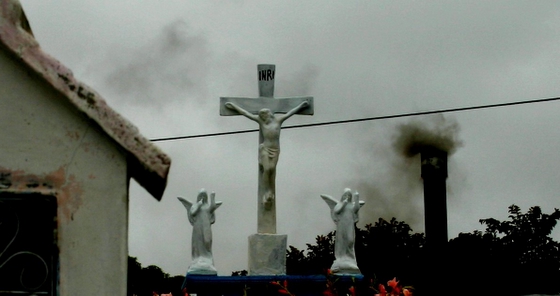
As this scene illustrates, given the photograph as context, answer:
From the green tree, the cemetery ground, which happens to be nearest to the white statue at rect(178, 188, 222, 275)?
the cemetery ground

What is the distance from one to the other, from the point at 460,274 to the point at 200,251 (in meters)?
14.6

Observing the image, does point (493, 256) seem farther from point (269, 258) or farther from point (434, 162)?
point (269, 258)

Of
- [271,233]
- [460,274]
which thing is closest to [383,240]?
[460,274]

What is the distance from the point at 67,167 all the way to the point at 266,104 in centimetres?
1359

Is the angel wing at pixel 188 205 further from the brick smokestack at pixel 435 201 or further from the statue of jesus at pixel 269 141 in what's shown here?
the brick smokestack at pixel 435 201

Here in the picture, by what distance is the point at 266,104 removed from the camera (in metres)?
17.7

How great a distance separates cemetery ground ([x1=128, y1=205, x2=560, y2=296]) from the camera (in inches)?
1178

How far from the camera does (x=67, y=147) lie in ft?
13.5

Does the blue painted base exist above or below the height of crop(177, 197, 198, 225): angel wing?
below

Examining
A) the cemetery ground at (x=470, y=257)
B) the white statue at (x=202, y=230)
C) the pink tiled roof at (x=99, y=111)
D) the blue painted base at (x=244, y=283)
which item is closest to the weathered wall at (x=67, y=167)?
the pink tiled roof at (x=99, y=111)

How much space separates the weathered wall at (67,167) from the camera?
160 inches

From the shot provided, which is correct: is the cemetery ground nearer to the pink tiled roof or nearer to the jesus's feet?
the jesus's feet

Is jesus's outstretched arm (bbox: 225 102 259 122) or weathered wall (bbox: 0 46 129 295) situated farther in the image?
jesus's outstretched arm (bbox: 225 102 259 122)

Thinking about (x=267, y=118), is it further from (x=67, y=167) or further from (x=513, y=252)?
(x=513, y=252)
